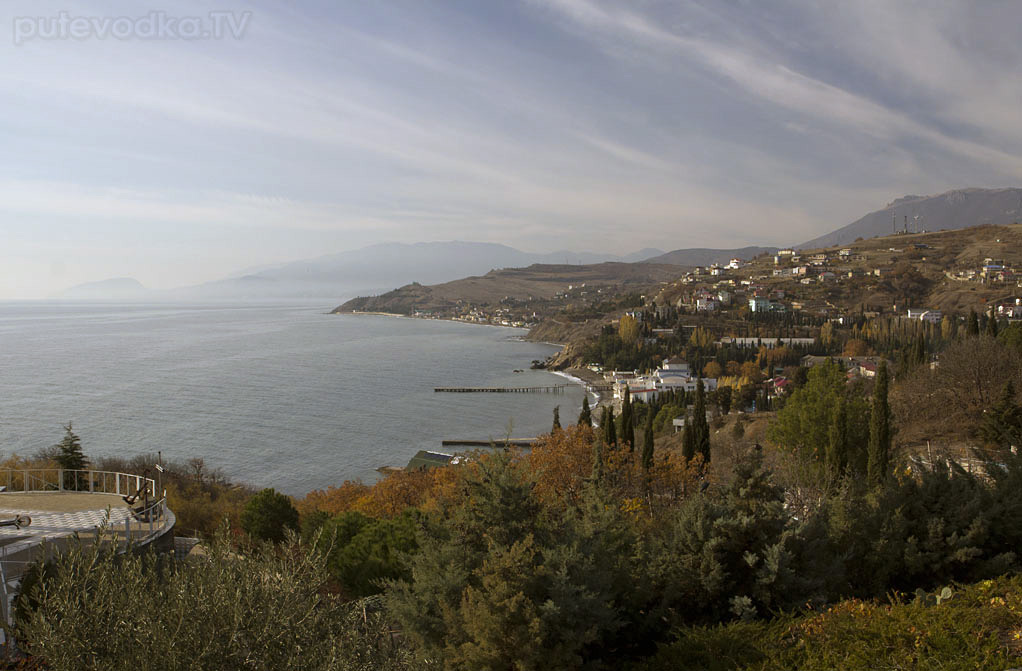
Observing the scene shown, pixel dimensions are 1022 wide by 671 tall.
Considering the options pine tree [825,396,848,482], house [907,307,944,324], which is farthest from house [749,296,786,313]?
pine tree [825,396,848,482]

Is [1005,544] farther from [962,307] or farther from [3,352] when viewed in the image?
[3,352]

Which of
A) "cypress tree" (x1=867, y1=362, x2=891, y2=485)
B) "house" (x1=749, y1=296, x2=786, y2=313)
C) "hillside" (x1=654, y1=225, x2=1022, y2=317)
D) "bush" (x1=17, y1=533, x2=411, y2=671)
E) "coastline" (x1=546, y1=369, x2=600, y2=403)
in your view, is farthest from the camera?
"house" (x1=749, y1=296, x2=786, y2=313)

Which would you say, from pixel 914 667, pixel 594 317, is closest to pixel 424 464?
pixel 914 667

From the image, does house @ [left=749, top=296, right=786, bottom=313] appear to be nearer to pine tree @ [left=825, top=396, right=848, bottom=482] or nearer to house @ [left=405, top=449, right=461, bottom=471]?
house @ [left=405, top=449, right=461, bottom=471]

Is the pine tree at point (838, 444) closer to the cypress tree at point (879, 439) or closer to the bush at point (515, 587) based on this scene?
the cypress tree at point (879, 439)

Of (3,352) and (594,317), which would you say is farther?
(594,317)

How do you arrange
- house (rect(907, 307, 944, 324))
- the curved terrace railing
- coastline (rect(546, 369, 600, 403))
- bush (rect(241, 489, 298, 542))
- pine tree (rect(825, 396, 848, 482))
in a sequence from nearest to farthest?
the curved terrace railing → bush (rect(241, 489, 298, 542)) → pine tree (rect(825, 396, 848, 482)) → coastline (rect(546, 369, 600, 403)) → house (rect(907, 307, 944, 324))

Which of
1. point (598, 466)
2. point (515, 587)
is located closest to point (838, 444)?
point (598, 466)

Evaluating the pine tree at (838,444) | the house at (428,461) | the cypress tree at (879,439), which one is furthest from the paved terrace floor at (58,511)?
the house at (428,461)

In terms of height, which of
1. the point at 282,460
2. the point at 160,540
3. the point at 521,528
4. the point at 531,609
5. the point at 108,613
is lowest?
the point at 282,460
